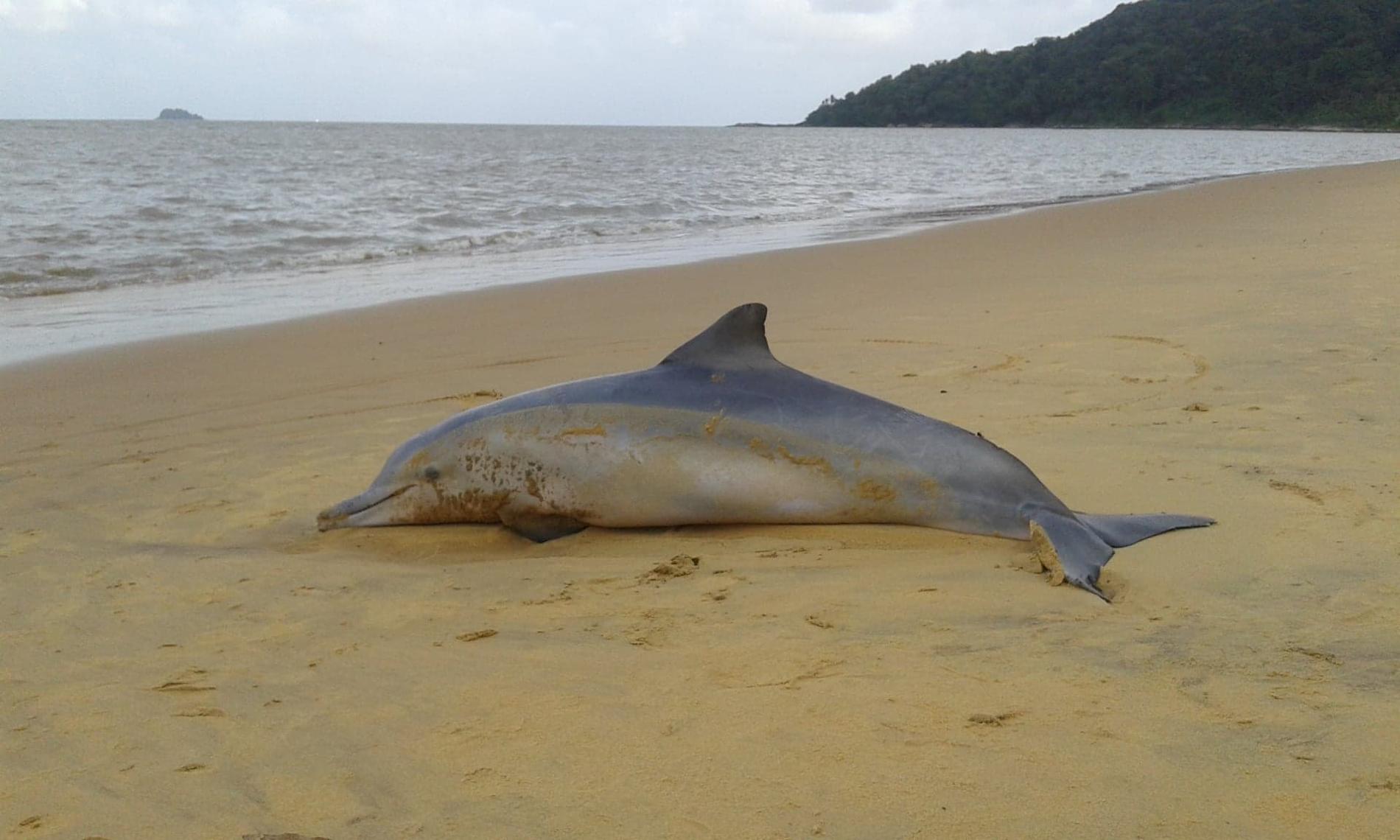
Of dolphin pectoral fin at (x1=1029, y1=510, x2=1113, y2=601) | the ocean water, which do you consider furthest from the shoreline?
dolphin pectoral fin at (x1=1029, y1=510, x2=1113, y2=601)

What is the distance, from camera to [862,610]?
3.24 m

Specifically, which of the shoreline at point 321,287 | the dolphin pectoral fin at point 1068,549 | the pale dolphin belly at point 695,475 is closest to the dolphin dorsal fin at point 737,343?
the pale dolphin belly at point 695,475

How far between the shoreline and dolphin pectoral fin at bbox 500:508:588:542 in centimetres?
556

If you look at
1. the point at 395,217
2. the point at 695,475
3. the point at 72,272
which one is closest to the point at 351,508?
the point at 695,475

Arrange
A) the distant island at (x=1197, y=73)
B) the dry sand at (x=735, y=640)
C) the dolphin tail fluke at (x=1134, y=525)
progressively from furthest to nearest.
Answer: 1. the distant island at (x=1197, y=73)
2. the dolphin tail fluke at (x=1134, y=525)
3. the dry sand at (x=735, y=640)

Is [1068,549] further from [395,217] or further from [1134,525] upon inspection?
[395,217]

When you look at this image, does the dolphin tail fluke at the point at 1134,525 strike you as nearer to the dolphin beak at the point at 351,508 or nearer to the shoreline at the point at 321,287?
the dolphin beak at the point at 351,508

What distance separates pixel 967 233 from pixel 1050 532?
13011 mm

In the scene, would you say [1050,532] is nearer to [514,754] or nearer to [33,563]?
[514,754]

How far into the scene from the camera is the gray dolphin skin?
13.3 feet

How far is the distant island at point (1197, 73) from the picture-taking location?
93750 millimetres

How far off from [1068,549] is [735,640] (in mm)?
1221

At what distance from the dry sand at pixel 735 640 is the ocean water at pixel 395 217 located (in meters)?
4.89

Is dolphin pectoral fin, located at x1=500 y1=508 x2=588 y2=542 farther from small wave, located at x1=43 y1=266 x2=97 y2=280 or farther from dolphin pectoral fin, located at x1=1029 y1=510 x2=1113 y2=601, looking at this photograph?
small wave, located at x1=43 y1=266 x2=97 y2=280
